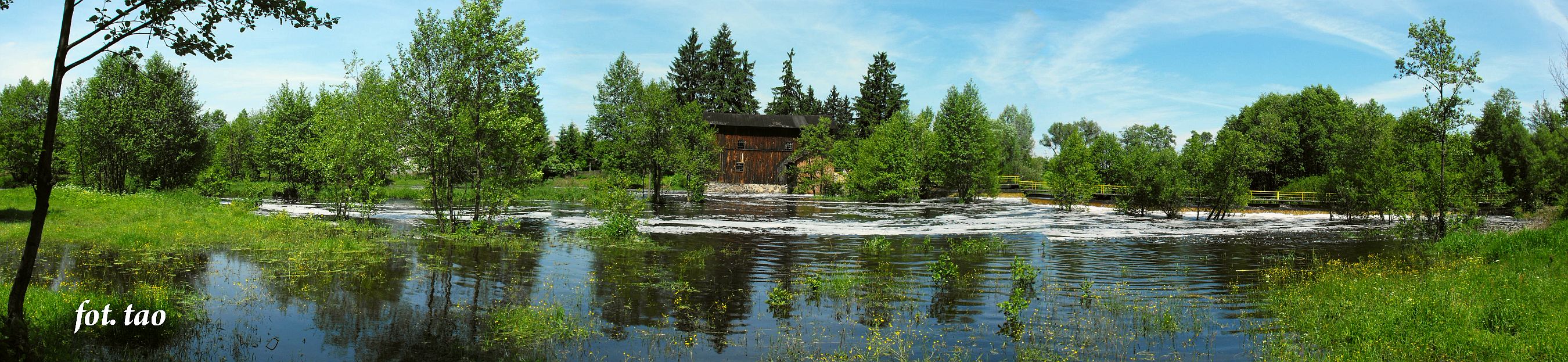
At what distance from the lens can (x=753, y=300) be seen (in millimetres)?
12734

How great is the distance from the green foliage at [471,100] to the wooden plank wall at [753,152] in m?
48.2

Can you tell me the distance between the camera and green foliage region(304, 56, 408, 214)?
21.5 meters

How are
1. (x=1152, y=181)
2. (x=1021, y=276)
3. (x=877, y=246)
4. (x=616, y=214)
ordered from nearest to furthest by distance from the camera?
(x=1021, y=276) < (x=877, y=246) < (x=616, y=214) < (x=1152, y=181)

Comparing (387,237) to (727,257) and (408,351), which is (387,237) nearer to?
(727,257)

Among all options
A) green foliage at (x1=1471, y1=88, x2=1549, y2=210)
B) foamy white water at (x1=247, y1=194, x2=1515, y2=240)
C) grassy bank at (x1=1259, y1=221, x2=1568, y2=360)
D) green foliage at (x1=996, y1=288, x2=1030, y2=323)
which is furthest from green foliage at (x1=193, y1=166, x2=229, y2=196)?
green foliage at (x1=1471, y1=88, x2=1549, y2=210)

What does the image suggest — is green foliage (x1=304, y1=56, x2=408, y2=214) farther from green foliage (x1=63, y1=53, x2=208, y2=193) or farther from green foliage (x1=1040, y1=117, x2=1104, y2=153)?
green foliage (x1=1040, y1=117, x2=1104, y2=153)

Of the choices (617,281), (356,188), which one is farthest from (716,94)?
(617,281)

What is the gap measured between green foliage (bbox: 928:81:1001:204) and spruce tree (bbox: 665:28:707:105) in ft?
128

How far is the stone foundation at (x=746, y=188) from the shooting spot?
228 ft

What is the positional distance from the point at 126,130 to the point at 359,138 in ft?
97.4

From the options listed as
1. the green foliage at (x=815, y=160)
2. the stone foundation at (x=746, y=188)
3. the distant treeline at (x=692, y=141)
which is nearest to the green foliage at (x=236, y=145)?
the distant treeline at (x=692, y=141)

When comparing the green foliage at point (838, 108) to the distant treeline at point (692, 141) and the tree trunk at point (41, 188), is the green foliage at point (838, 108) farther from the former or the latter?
the tree trunk at point (41, 188)

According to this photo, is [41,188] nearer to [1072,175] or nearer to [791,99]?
[1072,175]

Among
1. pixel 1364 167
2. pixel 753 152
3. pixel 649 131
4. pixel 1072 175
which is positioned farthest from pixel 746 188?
pixel 1364 167
